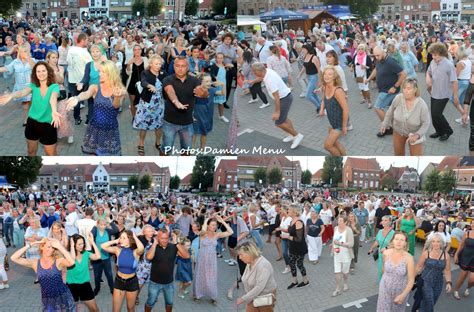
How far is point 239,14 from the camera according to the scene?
32.7 feet

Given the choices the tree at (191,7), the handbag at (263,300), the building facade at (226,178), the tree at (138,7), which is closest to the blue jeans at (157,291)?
the handbag at (263,300)

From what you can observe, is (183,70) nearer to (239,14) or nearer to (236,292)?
(236,292)

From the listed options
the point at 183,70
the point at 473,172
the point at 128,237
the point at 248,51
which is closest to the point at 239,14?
the point at 248,51

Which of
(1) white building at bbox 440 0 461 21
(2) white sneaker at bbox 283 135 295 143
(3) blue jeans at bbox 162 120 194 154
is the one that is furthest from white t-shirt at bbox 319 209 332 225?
(1) white building at bbox 440 0 461 21

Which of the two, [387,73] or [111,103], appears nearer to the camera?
[111,103]

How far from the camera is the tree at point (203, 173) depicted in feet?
18.6

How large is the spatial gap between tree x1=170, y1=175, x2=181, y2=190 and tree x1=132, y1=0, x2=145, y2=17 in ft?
76.5

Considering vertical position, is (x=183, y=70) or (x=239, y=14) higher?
(x=239, y=14)

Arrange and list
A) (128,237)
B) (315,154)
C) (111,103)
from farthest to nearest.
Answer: (315,154) < (111,103) < (128,237)

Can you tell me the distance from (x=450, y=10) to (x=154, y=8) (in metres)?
16.3

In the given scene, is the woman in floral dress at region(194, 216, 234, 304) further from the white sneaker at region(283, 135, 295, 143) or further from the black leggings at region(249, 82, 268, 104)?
the black leggings at region(249, 82, 268, 104)

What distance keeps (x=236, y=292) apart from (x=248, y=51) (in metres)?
4.98

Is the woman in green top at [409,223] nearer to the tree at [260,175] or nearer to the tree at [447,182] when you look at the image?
the tree at [447,182]

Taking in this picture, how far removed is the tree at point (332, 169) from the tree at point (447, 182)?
125 centimetres
